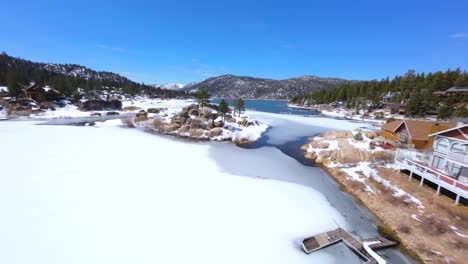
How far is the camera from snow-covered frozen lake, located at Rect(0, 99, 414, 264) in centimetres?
891

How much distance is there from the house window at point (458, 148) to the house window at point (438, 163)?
3.94 ft

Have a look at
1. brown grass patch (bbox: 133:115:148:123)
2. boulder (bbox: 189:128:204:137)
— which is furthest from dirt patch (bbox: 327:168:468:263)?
brown grass patch (bbox: 133:115:148:123)

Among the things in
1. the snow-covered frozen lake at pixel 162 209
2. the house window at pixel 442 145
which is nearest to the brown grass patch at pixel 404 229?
the snow-covered frozen lake at pixel 162 209

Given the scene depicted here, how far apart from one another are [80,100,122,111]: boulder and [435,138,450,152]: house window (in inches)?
2801

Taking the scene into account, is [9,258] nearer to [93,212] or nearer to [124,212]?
[93,212]

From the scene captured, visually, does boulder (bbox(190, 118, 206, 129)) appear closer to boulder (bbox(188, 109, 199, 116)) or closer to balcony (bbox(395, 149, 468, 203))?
boulder (bbox(188, 109, 199, 116))

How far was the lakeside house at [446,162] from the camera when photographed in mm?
13046

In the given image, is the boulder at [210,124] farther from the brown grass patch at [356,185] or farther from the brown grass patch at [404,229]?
the brown grass patch at [404,229]

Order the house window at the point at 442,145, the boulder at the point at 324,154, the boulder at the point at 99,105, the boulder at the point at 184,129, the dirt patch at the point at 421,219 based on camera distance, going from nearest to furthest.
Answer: the dirt patch at the point at 421,219 → the house window at the point at 442,145 → the boulder at the point at 324,154 → the boulder at the point at 184,129 → the boulder at the point at 99,105

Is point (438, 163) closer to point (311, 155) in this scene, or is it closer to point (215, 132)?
point (311, 155)

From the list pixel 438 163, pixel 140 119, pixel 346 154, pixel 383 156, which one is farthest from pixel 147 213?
pixel 140 119

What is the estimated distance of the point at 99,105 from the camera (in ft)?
206

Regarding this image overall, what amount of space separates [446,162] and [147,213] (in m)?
19.5

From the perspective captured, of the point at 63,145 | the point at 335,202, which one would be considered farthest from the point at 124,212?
the point at 63,145
